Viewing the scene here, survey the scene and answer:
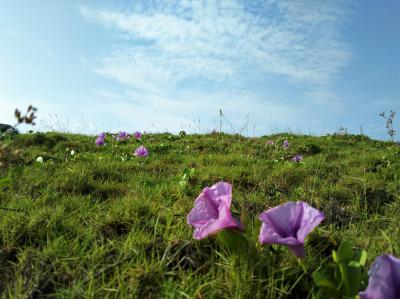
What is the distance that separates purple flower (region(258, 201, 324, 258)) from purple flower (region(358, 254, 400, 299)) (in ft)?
1.05

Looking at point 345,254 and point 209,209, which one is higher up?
point 209,209

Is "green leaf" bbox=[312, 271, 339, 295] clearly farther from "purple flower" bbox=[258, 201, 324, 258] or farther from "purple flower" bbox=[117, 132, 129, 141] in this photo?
"purple flower" bbox=[117, 132, 129, 141]

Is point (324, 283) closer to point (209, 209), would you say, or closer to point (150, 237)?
point (209, 209)

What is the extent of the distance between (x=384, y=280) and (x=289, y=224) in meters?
0.47

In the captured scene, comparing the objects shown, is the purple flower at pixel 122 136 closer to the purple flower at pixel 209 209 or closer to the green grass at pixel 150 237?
the green grass at pixel 150 237

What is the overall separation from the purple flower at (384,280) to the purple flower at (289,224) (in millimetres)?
320

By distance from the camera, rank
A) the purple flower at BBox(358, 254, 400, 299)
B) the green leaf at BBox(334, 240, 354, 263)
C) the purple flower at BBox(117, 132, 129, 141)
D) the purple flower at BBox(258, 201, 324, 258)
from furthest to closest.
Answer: the purple flower at BBox(117, 132, 129, 141) → the green leaf at BBox(334, 240, 354, 263) → the purple flower at BBox(258, 201, 324, 258) → the purple flower at BBox(358, 254, 400, 299)

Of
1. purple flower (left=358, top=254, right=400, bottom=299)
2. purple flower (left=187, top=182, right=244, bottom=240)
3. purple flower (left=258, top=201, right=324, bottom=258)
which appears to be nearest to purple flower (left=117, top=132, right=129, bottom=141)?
purple flower (left=187, top=182, right=244, bottom=240)

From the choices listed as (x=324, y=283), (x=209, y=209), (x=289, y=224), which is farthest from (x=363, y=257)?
(x=209, y=209)

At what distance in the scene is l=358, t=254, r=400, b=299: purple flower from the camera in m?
1.61

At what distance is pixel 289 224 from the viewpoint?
6.46 ft

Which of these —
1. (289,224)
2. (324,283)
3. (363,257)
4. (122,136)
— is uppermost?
(122,136)

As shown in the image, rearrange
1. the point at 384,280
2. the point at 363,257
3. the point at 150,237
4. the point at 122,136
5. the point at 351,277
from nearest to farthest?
the point at 384,280
the point at 351,277
the point at 363,257
the point at 150,237
the point at 122,136

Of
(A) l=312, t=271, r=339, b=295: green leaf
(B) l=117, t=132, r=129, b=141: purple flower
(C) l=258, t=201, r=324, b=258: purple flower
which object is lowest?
(A) l=312, t=271, r=339, b=295: green leaf
